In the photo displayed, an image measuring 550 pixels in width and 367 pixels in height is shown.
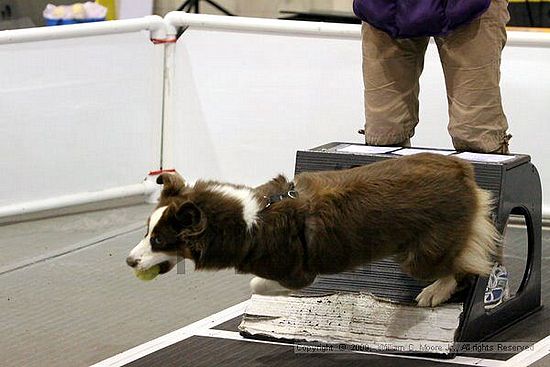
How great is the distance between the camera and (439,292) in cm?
411

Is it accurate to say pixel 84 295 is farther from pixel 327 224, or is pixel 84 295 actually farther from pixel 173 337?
pixel 327 224

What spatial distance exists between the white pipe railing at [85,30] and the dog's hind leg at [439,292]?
2637 mm

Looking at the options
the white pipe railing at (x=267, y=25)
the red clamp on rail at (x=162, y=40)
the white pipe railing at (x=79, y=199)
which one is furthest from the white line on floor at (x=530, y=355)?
the red clamp on rail at (x=162, y=40)

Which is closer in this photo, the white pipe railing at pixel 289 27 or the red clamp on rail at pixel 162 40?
the white pipe railing at pixel 289 27

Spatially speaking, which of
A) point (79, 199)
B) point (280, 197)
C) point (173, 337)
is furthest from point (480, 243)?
point (79, 199)

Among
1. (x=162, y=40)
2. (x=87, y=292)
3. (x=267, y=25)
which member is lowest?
(x=87, y=292)

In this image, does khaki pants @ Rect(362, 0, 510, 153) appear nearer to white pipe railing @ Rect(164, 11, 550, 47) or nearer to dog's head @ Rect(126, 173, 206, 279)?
dog's head @ Rect(126, 173, 206, 279)

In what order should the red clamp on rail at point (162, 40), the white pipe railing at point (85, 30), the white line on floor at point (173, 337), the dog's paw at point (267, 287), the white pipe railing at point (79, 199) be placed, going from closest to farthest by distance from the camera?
the dog's paw at point (267, 287), the white line on floor at point (173, 337), the white pipe railing at point (85, 30), the white pipe railing at point (79, 199), the red clamp on rail at point (162, 40)

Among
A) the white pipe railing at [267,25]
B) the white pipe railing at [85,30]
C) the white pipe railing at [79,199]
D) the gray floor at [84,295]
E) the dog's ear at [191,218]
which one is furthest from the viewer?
the white pipe railing at [267,25]

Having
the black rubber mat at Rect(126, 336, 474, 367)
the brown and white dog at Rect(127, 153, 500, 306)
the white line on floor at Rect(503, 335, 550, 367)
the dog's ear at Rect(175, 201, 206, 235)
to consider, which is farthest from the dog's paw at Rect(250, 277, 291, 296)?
the white line on floor at Rect(503, 335, 550, 367)

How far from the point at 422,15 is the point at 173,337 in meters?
1.54

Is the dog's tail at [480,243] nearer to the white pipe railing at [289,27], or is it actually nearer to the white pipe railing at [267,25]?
the white pipe railing at [289,27]

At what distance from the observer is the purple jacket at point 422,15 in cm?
422

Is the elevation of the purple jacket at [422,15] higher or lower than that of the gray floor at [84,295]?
higher
